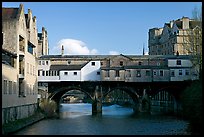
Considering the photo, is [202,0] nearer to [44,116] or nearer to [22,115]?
[22,115]

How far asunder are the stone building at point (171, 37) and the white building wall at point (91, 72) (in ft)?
62.4

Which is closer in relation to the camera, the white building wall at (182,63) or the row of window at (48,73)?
the row of window at (48,73)

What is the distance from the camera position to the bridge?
191 ft

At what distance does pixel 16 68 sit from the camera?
116 feet

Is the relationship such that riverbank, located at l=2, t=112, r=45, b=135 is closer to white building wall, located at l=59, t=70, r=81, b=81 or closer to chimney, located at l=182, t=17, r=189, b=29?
white building wall, located at l=59, t=70, r=81, b=81

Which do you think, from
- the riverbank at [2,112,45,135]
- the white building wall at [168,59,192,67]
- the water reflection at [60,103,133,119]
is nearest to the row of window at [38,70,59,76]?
the water reflection at [60,103,133,119]

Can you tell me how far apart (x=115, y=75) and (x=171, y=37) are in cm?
3450

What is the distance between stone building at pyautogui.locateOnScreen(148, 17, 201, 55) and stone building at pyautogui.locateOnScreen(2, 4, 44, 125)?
124 ft

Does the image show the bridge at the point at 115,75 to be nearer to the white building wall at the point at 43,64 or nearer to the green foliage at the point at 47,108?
the white building wall at the point at 43,64

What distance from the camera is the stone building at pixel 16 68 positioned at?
31280mm

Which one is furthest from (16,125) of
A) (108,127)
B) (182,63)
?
(182,63)

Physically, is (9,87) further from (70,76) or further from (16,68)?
(70,76)

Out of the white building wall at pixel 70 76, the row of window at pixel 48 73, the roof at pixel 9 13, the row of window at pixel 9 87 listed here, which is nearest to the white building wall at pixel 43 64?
the row of window at pixel 48 73

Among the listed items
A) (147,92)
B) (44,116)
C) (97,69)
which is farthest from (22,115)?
(147,92)
